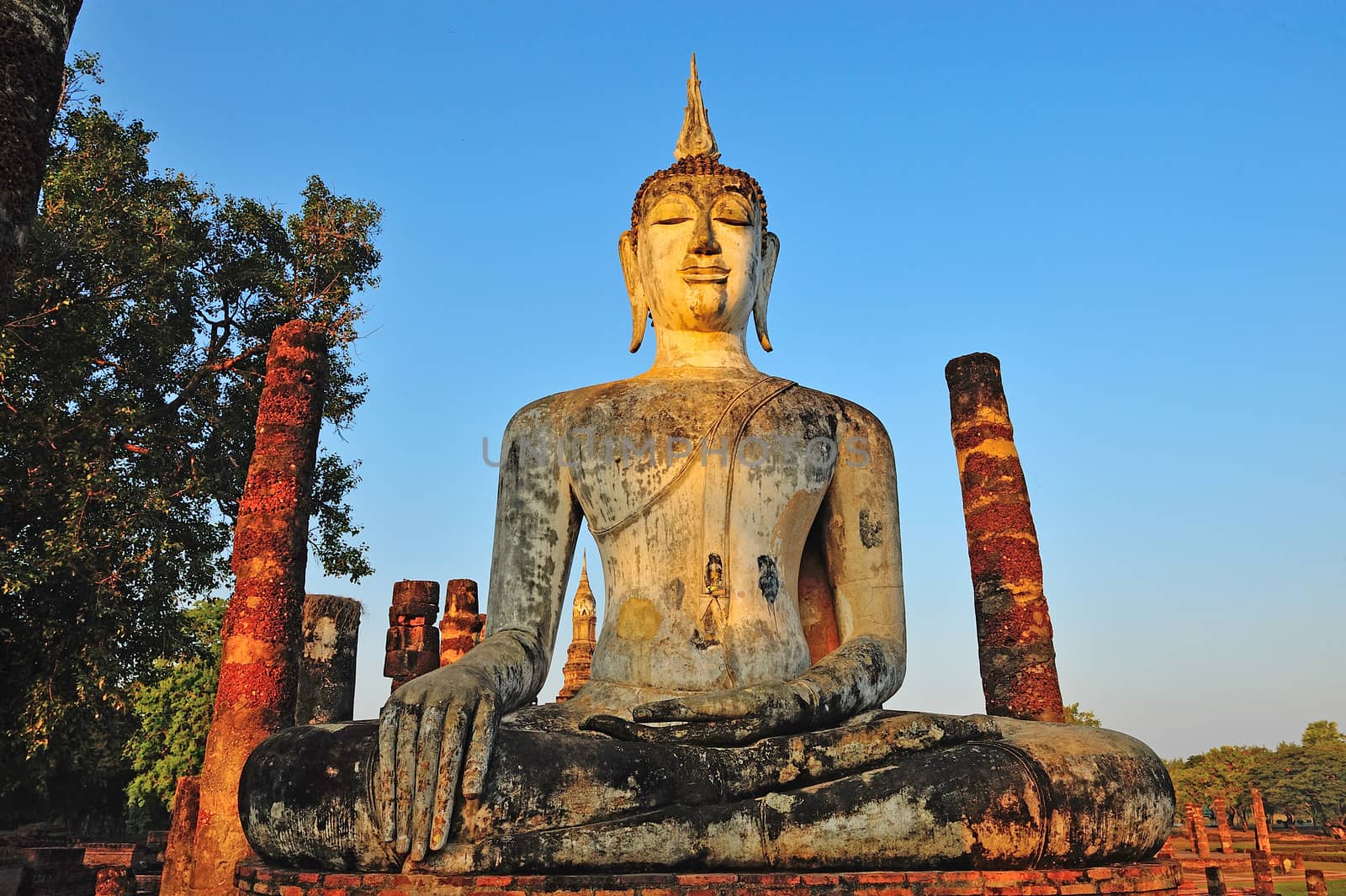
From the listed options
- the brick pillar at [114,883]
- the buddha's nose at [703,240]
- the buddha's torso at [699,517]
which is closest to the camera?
the buddha's torso at [699,517]

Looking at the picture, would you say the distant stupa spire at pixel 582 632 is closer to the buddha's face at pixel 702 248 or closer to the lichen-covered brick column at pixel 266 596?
the lichen-covered brick column at pixel 266 596

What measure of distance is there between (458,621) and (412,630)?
36.5 inches

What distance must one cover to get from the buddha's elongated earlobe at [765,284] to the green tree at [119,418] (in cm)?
952

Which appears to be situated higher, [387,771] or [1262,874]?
[387,771]

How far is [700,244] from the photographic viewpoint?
5129 mm

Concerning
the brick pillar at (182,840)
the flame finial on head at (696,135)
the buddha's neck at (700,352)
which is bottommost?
the brick pillar at (182,840)

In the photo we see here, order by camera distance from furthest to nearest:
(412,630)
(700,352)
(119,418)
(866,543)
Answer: (412,630), (119,418), (700,352), (866,543)

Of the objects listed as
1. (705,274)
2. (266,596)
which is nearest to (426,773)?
(705,274)

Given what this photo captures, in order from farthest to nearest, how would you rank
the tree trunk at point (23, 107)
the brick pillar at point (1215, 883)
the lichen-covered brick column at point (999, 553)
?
the brick pillar at point (1215, 883) → the lichen-covered brick column at point (999, 553) → the tree trunk at point (23, 107)

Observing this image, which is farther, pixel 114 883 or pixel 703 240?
pixel 114 883

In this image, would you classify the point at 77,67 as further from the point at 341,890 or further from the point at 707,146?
the point at 341,890

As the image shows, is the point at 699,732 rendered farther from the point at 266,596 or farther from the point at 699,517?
the point at 266,596

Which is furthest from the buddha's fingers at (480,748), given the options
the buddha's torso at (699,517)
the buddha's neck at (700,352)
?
the buddha's neck at (700,352)

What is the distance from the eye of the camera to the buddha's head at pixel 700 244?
5195 mm
